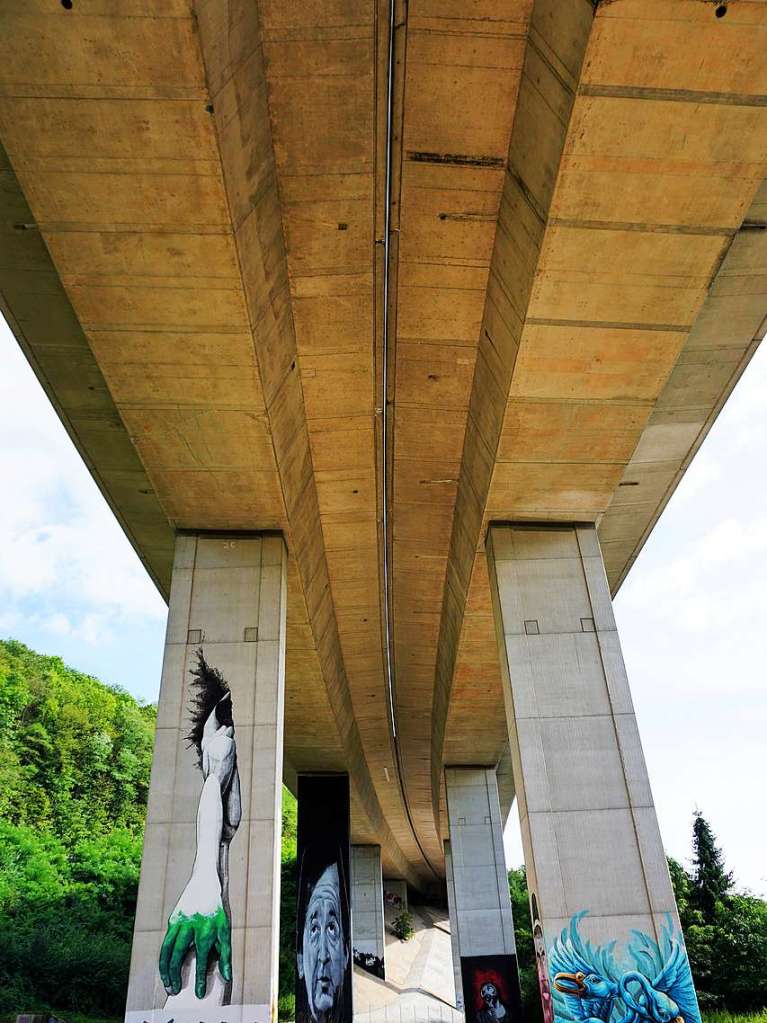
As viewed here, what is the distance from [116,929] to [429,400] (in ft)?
110

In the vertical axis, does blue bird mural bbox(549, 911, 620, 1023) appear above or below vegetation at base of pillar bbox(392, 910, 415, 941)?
below

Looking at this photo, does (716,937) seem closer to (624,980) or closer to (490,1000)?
(490,1000)

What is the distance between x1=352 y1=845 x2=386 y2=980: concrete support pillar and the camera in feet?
124

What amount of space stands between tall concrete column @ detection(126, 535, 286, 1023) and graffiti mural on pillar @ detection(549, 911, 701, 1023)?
3.76 meters

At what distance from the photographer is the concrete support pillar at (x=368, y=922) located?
3784cm

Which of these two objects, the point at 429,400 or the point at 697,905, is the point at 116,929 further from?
the point at 429,400

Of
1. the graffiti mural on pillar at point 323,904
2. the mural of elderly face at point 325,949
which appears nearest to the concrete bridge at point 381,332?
the graffiti mural on pillar at point 323,904

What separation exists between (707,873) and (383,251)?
3706 centimetres

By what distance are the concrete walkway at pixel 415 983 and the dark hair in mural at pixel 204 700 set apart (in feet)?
91.4

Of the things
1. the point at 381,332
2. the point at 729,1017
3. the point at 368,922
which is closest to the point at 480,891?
the point at 729,1017

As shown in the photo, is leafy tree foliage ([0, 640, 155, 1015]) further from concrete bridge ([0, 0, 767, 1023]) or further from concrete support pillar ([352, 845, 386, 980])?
concrete bridge ([0, 0, 767, 1023])

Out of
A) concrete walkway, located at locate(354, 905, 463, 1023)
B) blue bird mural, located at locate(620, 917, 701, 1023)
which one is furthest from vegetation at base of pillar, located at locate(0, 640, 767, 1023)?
blue bird mural, located at locate(620, 917, 701, 1023)

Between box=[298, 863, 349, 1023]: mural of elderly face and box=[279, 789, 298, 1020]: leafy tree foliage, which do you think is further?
box=[279, 789, 298, 1020]: leafy tree foliage

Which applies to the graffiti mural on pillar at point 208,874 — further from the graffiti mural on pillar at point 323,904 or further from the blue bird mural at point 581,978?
the graffiti mural on pillar at point 323,904
